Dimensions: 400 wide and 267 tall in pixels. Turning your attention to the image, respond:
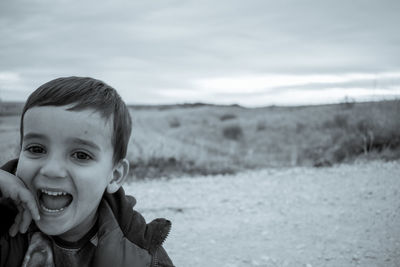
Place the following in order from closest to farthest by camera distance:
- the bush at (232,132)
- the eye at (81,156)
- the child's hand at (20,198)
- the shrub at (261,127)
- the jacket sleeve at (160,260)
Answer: the child's hand at (20,198) < the eye at (81,156) < the jacket sleeve at (160,260) < the bush at (232,132) < the shrub at (261,127)

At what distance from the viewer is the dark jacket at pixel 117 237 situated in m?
1.84

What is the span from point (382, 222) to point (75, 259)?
3147 millimetres

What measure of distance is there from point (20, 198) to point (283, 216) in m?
3.22

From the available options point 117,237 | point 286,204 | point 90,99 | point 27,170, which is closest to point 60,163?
point 27,170

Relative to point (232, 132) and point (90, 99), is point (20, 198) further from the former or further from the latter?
point (232, 132)

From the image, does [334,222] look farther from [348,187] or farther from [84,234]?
[84,234]

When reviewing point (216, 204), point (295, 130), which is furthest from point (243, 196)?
point (295, 130)

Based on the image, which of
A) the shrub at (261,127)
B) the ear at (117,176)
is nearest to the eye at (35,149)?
the ear at (117,176)

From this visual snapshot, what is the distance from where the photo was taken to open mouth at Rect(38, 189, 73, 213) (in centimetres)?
175

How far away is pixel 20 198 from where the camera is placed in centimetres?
168

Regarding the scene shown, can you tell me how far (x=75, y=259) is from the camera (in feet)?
6.35

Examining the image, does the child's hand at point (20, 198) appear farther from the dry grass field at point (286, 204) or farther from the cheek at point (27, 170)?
the dry grass field at point (286, 204)

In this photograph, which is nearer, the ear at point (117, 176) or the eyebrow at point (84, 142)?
the eyebrow at point (84, 142)

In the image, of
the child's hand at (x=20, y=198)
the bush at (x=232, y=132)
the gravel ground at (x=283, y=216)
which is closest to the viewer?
the child's hand at (x=20, y=198)
